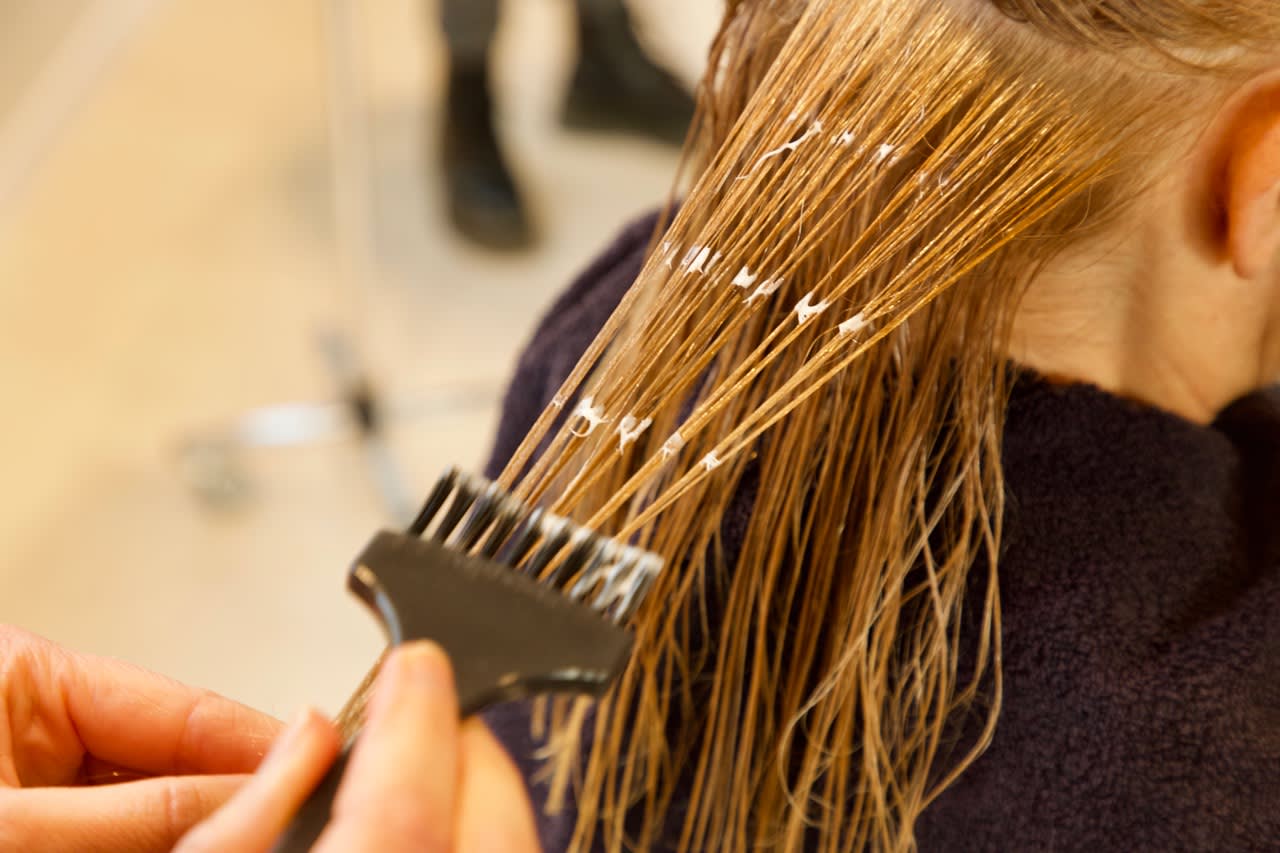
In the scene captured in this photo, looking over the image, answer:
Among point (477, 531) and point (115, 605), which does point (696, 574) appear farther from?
point (115, 605)

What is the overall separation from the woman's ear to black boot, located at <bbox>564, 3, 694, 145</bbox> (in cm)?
136

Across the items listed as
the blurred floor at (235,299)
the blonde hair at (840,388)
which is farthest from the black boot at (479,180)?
the blonde hair at (840,388)

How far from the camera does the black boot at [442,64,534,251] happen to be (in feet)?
5.85

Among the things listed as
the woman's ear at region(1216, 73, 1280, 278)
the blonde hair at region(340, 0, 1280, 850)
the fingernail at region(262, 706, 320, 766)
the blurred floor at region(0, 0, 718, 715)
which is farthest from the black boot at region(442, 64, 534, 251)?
the fingernail at region(262, 706, 320, 766)

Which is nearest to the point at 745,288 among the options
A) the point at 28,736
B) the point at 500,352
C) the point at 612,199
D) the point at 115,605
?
the point at 28,736

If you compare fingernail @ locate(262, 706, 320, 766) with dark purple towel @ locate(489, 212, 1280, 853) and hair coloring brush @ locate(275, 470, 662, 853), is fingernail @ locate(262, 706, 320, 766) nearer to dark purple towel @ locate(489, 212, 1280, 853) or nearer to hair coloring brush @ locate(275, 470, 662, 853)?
hair coloring brush @ locate(275, 470, 662, 853)

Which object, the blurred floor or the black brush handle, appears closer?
the black brush handle

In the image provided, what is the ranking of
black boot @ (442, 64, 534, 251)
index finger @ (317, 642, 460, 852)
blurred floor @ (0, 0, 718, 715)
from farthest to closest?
1. black boot @ (442, 64, 534, 251)
2. blurred floor @ (0, 0, 718, 715)
3. index finger @ (317, 642, 460, 852)

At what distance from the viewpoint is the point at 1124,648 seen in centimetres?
54

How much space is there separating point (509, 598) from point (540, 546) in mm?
29

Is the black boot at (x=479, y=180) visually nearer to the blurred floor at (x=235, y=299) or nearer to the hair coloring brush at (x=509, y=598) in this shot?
the blurred floor at (x=235, y=299)

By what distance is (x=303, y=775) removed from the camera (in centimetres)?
37

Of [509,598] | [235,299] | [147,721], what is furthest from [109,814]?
[235,299]

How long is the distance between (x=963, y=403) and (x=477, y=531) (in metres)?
0.24
